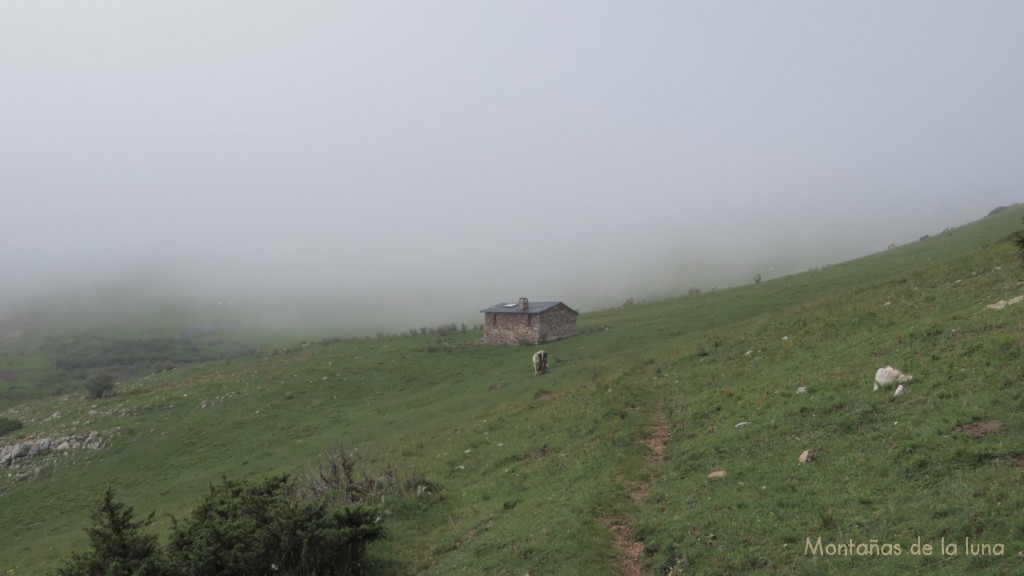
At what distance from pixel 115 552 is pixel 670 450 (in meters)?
15.6

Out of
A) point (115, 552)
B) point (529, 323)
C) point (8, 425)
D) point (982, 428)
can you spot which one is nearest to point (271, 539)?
point (115, 552)

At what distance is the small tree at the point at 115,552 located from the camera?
40.7ft

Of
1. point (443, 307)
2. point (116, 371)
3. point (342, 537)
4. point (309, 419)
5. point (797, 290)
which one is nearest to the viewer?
point (342, 537)

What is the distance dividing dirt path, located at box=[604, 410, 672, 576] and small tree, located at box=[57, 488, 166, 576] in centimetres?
1035

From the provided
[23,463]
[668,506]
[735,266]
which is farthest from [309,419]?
[735,266]

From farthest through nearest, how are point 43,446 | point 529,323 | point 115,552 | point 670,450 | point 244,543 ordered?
point 529,323
point 43,446
point 670,450
point 115,552
point 244,543

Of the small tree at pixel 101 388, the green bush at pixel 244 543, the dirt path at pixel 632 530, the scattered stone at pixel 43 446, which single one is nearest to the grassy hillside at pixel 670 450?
the dirt path at pixel 632 530

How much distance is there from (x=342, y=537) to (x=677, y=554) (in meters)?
7.76

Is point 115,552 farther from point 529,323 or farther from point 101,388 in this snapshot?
point 101,388

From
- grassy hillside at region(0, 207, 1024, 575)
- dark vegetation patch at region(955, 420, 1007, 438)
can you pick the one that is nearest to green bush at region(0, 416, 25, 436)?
grassy hillside at region(0, 207, 1024, 575)

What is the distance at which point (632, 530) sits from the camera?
13578mm

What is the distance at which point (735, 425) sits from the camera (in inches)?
700

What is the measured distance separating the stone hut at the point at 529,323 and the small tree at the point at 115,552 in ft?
148

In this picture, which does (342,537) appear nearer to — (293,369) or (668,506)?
(668,506)
